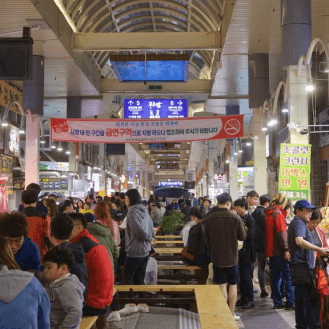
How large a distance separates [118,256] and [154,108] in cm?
1257

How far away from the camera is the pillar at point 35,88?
16.3m

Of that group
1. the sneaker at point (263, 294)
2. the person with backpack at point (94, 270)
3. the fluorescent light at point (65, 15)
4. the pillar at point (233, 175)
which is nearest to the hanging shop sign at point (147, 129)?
the fluorescent light at point (65, 15)

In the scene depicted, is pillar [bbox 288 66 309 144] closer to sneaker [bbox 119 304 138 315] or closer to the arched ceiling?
the arched ceiling

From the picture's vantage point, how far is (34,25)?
13305 millimetres

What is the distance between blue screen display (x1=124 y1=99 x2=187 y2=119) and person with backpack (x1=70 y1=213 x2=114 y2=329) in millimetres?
14153

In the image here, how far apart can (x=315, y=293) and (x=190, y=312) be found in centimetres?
183

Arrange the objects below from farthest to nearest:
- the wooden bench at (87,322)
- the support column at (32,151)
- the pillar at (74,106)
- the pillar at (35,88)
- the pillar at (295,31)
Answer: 1. the pillar at (74,106)
2. the support column at (32,151)
3. the pillar at (35,88)
4. the pillar at (295,31)
5. the wooden bench at (87,322)

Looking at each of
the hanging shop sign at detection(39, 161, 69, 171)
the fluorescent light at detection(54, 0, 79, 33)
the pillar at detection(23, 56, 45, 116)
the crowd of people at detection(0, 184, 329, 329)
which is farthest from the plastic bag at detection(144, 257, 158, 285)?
the hanging shop sign at detection(39, 161, 69, 171)

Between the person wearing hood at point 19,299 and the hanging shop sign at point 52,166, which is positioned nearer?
the person wearing hood at point 19,299

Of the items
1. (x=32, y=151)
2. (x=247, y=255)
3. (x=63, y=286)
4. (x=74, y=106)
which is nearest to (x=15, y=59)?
(x=247, y=255)

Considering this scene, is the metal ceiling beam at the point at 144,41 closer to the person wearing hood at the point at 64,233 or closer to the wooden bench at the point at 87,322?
the wooden bench at the point at 87,322

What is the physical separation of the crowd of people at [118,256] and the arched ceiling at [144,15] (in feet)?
26.7

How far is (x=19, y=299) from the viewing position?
2.85 meters

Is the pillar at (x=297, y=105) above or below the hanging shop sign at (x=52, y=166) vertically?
above
